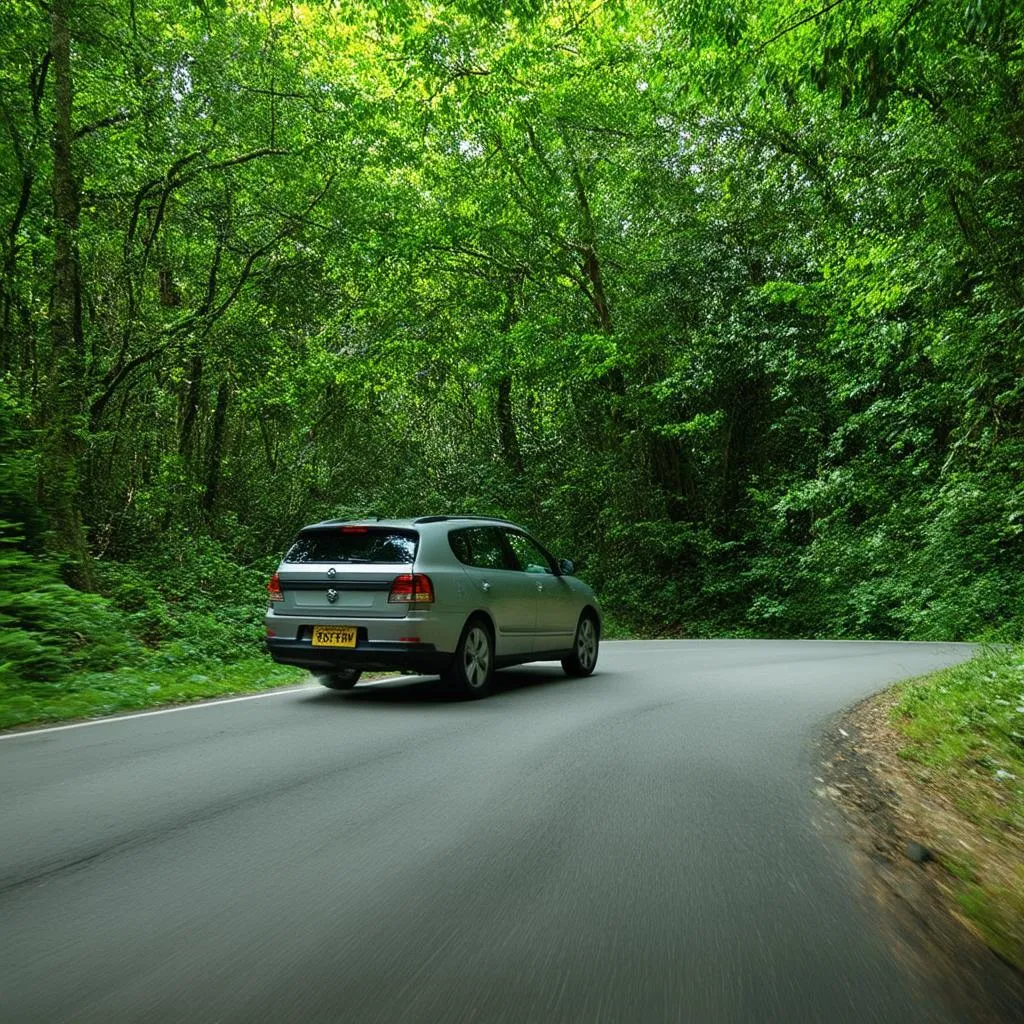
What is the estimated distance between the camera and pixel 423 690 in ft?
33.9

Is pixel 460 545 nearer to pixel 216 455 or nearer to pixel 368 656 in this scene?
pixel 368 656

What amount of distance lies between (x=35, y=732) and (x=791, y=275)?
19791 millimetres

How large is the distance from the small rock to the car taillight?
5214 mm

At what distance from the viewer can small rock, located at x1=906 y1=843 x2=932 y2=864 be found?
436 centimetres

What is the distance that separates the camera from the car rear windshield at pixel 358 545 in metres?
9.15

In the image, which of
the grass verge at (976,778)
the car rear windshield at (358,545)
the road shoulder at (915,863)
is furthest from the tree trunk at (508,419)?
the road shoulder at (915,863)

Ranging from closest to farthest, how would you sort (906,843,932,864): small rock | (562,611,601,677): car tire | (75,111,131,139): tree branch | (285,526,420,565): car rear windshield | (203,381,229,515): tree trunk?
(906,843,932,864): small rock < (285,526,420,565): car rear windshield < (562,611,601,677): car tire < (75,111,131,139): tree branch < (203,381,229,515): tree trunk

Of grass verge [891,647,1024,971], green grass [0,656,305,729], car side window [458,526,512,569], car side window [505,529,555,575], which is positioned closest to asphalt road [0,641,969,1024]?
grass verge [891,647,1024,971]

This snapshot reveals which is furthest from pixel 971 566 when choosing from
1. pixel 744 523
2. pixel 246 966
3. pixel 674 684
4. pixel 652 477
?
pixel 246 966

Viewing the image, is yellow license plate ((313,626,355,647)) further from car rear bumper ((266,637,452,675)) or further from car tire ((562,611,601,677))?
car tire ((562,611,601,677))

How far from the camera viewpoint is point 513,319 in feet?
88.3

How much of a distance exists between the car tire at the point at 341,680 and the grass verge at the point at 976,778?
5723 mm

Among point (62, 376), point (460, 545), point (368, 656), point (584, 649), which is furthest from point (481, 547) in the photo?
point (62, 376)

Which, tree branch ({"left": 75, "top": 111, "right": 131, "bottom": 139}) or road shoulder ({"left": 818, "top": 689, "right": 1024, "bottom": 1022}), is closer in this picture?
road shoulder ({"left": 818, "top": 689, "right": 1024, "bottom": 1022})
